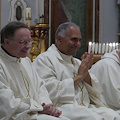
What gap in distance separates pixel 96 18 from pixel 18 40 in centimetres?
830

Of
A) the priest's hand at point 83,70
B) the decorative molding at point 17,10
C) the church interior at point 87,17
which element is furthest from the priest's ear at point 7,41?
the church interior at point 87,17

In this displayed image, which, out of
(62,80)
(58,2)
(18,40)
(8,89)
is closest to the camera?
(8,89)

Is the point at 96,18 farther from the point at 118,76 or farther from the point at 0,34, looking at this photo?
the point at 0,34

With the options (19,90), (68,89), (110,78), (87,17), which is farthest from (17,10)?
(19,90)

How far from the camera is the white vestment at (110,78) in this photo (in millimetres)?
4375

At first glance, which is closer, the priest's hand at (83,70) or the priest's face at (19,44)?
the priest's face at (19,44)

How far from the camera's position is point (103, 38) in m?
11.3

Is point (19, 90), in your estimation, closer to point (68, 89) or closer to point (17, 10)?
point (68, 89)

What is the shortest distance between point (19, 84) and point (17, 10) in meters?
6.82

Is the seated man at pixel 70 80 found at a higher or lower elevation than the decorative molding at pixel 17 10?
lower

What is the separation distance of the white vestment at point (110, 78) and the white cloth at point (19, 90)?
1.19m

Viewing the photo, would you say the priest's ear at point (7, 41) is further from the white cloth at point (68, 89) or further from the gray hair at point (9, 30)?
the white cloth at point (68, 89)

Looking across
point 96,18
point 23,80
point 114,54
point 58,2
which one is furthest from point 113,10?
point 23,80

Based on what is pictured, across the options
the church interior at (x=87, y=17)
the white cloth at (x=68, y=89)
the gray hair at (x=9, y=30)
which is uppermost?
the church interior at (x=87, y=17)
